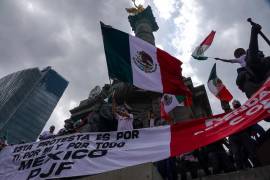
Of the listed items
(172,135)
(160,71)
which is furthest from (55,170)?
(160,71)

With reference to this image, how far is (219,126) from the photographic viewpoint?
22.6ft

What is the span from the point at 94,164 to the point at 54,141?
178 centimetres

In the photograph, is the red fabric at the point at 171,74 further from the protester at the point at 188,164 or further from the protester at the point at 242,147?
the protester at the point at 242,147

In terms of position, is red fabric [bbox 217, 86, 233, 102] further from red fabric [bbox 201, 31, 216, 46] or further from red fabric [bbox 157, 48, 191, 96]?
red fabric [bbox 157, 48, 191, 96]

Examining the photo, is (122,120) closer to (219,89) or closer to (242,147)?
(242,147)

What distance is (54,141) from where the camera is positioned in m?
8.68

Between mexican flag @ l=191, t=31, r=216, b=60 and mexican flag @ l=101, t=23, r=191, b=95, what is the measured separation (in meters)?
1.22

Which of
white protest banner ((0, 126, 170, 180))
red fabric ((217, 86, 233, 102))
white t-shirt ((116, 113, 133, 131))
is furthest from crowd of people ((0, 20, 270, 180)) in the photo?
red fabric ((217, 86, 233, 102))

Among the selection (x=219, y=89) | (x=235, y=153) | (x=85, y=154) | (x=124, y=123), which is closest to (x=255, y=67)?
(x=235, y=153)

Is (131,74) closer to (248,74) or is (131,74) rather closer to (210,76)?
(248,74)

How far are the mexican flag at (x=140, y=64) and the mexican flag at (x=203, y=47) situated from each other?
4.02 ft

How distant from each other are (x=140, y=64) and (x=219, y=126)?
445 centimetres

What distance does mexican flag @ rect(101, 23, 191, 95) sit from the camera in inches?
403

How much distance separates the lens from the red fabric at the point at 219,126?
6445 mm
